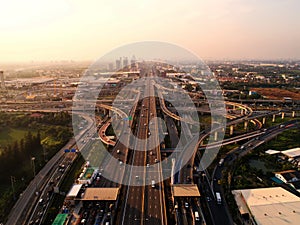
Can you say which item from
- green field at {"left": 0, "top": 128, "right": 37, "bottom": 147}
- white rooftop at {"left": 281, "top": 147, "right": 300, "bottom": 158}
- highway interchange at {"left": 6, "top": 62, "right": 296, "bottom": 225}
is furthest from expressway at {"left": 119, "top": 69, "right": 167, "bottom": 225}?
green field at {"left": 0, "top": 128, "right": 37, "bottom": 147}

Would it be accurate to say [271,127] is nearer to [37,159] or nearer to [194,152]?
[194,152]

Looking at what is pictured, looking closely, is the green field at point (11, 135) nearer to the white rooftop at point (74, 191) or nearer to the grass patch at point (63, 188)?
the grass patch at point (63, 188)

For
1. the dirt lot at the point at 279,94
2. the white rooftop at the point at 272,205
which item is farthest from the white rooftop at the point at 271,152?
the dirt lot at the point at 279,94

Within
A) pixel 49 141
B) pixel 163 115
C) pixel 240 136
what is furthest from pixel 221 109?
pixel 49 141

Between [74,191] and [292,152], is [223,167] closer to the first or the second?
[292,152]

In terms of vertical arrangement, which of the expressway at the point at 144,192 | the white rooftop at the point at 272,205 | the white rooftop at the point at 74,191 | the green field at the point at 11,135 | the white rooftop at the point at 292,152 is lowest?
the green field at the point at 11,135

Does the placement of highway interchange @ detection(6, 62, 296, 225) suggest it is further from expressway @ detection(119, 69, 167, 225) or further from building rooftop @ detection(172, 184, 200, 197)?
building rooftop @ detection(172, 184, 200, 197)
